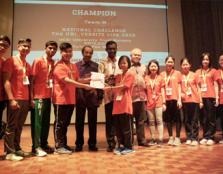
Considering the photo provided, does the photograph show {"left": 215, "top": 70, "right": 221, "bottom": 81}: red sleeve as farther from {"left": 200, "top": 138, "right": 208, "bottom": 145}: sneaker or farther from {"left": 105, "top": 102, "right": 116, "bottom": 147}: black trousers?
{"left": 105, "top": 102, "right": 116, "bottom": 147}: black trousers

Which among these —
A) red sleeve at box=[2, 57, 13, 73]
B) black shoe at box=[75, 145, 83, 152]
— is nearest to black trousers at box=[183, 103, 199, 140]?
black shoe at box=[75, 145, 83, 152]

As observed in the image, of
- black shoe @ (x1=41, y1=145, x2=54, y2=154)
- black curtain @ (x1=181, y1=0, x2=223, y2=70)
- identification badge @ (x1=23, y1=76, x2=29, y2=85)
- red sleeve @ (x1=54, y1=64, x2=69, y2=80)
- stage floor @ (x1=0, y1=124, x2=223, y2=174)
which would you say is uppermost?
black curtain @ (x1=181, y1=0, x2=223, y2=70)

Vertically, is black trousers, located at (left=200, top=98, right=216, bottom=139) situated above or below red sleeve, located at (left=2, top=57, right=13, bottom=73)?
below

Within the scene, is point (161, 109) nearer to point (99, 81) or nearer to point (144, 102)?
point (144, 102)

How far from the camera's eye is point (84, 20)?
5.98 metres

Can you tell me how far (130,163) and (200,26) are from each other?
5.20m

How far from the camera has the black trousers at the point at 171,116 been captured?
3.52 metres

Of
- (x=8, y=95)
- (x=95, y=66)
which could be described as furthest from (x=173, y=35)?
(x=8, y=95)

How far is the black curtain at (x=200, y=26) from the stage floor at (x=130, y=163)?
4.04m

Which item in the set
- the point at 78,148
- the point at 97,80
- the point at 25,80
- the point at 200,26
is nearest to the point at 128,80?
the point at 97,80

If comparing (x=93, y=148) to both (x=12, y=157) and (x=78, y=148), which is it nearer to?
(x=78, y=148)

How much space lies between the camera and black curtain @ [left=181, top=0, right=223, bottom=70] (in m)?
6.67

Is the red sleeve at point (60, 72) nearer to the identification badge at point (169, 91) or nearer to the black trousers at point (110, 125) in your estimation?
the black trousers at point (110, 125)

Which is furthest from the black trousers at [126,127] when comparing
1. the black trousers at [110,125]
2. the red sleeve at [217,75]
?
the red sleeve at [217,75]
